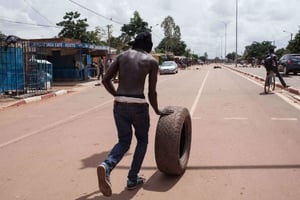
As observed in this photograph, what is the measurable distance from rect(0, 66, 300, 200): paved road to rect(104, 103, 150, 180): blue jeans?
1.25 ft

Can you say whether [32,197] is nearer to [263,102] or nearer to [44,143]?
[44,143]

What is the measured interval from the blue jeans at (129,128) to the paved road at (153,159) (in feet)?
1.25

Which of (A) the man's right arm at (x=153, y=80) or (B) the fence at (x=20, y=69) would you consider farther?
(B) the fence at (x=20, y=69)

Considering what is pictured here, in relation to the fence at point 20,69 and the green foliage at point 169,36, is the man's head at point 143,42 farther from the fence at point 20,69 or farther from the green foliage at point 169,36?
the green foliage at point 169,36

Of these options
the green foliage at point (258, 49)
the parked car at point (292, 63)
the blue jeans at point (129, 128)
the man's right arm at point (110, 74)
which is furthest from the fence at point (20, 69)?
the green foliage at point (258, 49)

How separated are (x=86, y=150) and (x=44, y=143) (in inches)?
43.8

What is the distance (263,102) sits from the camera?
43.3 feet

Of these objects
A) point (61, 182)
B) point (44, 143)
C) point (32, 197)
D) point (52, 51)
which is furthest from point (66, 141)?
point (52, 51)

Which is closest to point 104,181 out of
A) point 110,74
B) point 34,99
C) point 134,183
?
point 134,183

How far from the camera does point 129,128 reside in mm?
4605

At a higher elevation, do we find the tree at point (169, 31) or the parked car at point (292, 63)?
the tree at point (169, 31)

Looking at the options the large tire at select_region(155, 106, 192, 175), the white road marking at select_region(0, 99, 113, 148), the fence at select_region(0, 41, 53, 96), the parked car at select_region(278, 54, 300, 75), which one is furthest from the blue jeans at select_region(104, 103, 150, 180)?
the parked car at select_region(278, 54, 300, 75)

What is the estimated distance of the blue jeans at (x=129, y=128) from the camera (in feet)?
14.7

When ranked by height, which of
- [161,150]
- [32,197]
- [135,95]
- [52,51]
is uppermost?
[52,51]
